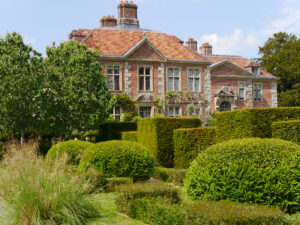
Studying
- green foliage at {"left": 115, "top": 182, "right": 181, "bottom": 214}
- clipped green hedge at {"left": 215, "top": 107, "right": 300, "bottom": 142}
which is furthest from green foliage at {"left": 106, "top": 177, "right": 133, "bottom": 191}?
clipped green hedge at {"left": 215, "top": 107, "right": 300, "bottom": 142}

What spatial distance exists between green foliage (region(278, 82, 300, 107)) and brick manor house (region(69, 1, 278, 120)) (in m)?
10.7

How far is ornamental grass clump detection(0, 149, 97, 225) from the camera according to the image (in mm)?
5551

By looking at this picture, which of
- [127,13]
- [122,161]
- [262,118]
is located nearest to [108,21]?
[127,13]

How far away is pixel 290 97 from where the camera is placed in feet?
118

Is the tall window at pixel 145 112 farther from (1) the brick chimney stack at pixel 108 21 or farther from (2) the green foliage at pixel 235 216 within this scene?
(2) the green foliage at pixel 235 216

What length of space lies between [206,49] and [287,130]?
26765 mm

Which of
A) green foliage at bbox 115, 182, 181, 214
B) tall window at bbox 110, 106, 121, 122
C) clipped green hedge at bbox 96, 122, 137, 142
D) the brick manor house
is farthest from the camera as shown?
the brick manor house

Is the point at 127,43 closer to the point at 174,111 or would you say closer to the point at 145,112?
the point at 145,112

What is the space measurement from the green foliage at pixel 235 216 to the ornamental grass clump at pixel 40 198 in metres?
2.10

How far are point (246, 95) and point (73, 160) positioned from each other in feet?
66.6

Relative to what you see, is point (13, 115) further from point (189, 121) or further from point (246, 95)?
point (246, 95)

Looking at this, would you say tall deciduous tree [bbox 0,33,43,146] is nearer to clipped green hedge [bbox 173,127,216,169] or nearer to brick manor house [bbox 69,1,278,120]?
brick manor house [bbox 69,1,278,120]

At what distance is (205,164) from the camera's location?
→ 230 inches

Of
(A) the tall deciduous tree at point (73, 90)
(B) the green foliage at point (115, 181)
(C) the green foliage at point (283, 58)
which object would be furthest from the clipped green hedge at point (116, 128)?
(C) the green foliage at point (283, 58)
